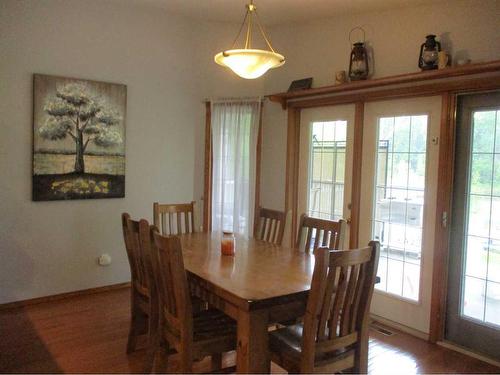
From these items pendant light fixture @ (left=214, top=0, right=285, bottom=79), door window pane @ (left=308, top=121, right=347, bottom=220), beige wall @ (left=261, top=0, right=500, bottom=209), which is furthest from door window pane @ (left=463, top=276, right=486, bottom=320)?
pendant light fixture @ (left=214, top=0, right=285, bottom=79)

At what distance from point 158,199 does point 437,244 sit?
273 centimetres

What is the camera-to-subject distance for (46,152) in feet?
12.2

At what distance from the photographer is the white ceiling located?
357 cm

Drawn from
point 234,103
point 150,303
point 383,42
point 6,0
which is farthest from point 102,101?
point 383,42

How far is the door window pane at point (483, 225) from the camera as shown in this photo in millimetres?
2922

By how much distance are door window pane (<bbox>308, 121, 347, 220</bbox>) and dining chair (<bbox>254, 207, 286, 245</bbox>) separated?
873 millimetres

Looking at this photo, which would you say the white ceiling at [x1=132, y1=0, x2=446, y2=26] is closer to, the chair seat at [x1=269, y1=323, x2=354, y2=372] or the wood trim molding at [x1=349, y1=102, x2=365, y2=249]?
the wood trim molding at [x1=349, y1=102, x2=365, y2=249]

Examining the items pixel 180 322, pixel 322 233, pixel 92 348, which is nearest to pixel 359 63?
pixel 322 233

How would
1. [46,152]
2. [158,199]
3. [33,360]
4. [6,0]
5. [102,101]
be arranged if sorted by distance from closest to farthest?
1. [33,360]
2. [6,0]
3. [46,152]
4. [102,101]
5. [158,199]

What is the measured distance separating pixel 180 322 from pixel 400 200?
2159 mm

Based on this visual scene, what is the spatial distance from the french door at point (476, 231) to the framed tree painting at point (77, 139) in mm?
3021

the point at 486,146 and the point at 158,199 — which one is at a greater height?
the point at 486,146

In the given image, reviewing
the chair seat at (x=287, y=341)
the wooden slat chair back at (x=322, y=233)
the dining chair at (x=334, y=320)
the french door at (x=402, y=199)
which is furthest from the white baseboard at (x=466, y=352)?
the chair seat at (x=287, y=341)

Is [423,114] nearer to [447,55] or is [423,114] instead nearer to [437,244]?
[447,55]
